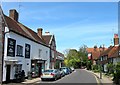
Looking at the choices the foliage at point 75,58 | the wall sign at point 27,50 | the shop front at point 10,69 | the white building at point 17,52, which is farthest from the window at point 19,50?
the foliage at point 75,58

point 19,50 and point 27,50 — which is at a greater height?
point 27,50

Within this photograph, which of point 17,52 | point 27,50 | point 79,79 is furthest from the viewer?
point 79,79

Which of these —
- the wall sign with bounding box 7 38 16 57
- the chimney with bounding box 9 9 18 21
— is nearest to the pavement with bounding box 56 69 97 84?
the wall sign with bounding box 7 38 16 57

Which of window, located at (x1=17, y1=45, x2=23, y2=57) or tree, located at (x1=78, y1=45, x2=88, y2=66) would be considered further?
tree, located at (x1=78, y1=45, x2=88, y2=66)

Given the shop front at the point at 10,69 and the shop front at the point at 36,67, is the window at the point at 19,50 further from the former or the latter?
the shop front at the point at 36,67

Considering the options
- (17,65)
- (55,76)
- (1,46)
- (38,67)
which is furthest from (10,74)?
(38,67)

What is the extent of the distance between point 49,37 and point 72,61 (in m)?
56.8

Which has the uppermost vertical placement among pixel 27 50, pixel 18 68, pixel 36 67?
pixel 27 50

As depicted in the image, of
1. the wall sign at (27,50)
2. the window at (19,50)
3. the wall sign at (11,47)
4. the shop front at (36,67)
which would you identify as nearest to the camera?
the wall sign at (11,47)

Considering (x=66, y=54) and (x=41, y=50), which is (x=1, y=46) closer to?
(x=41, y=50)

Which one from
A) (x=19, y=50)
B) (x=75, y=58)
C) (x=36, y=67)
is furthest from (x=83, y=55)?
(x=19, y=50)

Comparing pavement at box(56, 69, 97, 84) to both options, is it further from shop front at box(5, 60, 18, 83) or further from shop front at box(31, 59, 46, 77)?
shop front at box(5, 60, 18, 83)

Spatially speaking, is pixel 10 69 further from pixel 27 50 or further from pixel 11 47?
pixel 27 50

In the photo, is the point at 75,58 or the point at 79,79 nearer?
the point at 79,79
